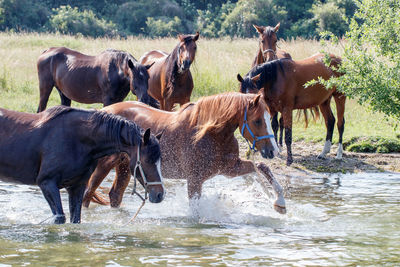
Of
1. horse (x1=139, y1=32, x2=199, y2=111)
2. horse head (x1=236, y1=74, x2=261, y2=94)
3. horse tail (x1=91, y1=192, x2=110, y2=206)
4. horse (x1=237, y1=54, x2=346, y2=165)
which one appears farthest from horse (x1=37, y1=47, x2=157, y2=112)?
horse tail (x1=91, y1=192, x2=110, y2=206)

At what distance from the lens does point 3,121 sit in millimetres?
6047

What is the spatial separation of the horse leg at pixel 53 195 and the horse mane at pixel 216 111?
1522 millimetres

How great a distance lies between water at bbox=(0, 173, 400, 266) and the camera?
501 centimetres

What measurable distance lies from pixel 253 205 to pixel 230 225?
3.01 feet

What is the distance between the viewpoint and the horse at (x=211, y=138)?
629 centimetres

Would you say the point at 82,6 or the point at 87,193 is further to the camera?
the point at 82,6

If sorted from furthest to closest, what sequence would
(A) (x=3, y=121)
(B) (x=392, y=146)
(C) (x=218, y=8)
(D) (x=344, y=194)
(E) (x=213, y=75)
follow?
(C) (x=218, y=8) → (E) (x=213, y=75) → (B) (x=392, y=146) → (D) (x=344, y=194) → (A) (x=3, y=121)

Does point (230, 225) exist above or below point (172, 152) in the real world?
below

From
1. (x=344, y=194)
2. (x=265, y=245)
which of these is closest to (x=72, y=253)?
(x=265, y=245)

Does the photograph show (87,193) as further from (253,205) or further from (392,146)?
(392,146)

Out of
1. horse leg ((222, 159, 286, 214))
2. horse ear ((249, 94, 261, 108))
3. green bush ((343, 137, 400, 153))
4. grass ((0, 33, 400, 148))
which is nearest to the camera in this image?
horse ear ((249, 94, 261, 108))

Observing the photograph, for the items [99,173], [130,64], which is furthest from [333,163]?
[99,173]

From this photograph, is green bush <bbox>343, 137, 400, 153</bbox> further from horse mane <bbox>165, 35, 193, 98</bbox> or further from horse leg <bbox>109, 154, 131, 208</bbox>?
horse leg <bbox>109, 154, 131, 208</bbox>

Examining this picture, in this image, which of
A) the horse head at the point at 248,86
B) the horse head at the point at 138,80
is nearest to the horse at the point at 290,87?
the horse head at the point at 248,86
